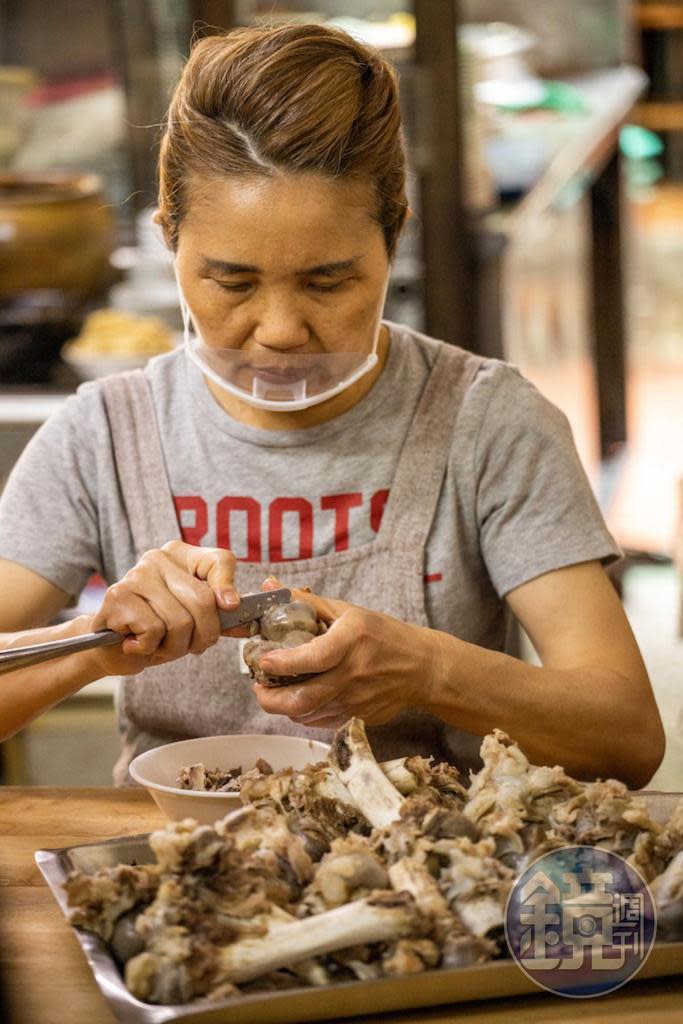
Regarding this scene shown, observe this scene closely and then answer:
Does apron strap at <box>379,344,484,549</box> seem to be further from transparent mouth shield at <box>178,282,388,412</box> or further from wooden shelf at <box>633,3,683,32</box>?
wooden shelf at <box>633,3,683,32</box>

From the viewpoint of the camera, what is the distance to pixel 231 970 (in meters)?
0.88

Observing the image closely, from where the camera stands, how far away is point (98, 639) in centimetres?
121

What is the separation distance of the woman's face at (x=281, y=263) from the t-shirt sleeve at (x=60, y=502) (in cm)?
23

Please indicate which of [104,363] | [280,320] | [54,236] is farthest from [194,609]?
[54,236]

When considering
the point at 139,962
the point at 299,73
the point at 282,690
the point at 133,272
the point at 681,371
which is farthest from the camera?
the point at 681,371

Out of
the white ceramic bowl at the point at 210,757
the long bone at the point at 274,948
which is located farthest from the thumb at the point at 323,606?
the long bone at the point at 274,948

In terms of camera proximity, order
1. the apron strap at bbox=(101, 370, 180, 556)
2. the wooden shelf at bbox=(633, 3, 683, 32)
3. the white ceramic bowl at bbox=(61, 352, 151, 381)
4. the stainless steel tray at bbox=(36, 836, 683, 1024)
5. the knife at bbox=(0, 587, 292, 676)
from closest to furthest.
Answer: the stainless steel tray at bbox=(36, 836, 683, 1024), the knife at bbox=(0, 587, 292, 676), the apron strap at bbox=(101, 370, 180, 556), the white ceramic bowl at bbox=(61, 352, 151, 381), the wooden shelf at bbox=(633, 3, 683, 32)

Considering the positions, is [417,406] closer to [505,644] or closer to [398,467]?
[398,467]

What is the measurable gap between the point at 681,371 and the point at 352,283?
525 cm

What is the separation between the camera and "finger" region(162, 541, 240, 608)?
126 centimetres

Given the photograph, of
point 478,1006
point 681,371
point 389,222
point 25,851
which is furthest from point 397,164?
point 681,371

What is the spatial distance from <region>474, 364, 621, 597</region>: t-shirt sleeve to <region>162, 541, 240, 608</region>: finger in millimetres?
388

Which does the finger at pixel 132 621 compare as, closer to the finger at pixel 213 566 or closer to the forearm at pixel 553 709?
the finger at pixel 213 566

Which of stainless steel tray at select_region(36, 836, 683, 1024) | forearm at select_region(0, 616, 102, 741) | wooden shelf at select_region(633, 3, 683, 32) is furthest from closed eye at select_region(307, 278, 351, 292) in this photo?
wooden shelf at select_region(633, 3, 683, 32)
